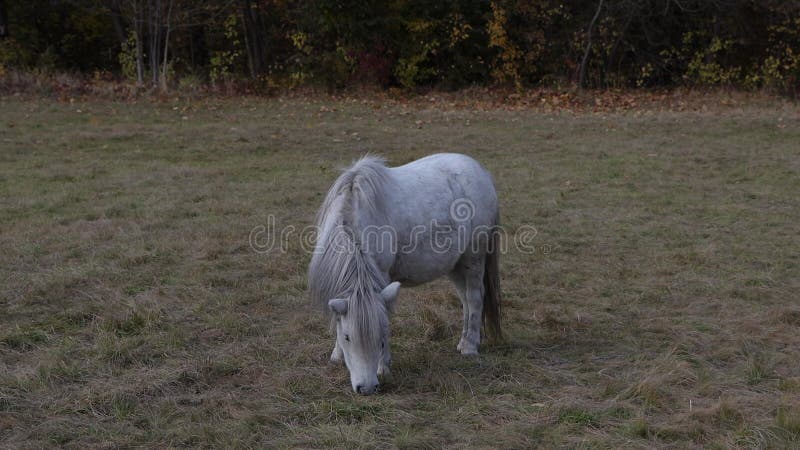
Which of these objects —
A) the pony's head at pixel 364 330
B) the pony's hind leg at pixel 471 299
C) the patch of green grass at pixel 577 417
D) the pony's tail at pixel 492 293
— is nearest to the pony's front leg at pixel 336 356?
the pony's head at pixel 364 330

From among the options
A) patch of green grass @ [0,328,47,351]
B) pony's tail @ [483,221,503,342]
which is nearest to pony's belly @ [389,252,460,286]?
pony's tail @ [483,221,503,342]

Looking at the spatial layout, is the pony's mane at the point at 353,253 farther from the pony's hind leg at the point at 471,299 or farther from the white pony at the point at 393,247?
the pony's hind leg at the point at 471,299

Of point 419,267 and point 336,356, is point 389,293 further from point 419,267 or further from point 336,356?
point 336,356

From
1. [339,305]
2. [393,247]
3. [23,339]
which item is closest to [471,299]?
[393,247]

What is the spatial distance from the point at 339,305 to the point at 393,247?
0.68 metres

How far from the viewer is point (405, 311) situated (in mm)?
5859

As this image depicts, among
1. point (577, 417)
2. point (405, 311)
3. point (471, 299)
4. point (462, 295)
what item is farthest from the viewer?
point (405, 311)

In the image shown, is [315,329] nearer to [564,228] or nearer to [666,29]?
[564,228]

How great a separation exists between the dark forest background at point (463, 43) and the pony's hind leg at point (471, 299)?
15.0 metres

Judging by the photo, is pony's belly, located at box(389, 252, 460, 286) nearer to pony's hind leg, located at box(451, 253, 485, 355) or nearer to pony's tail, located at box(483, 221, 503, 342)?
pony's hind leg, located at box(451, 253, 485, 355)

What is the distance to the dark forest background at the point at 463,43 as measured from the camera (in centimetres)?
1872

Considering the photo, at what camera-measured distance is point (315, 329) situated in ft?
17.8

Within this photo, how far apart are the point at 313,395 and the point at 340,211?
1095 mm

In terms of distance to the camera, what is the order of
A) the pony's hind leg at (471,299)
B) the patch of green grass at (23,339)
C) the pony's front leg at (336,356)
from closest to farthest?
the pony's front leg at (336,356)
the patch of green grass at (23,339)
the pony's hind leg at (471,299)
